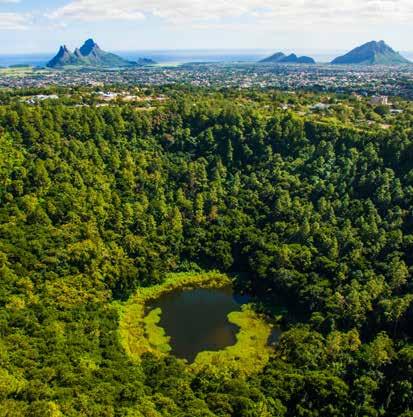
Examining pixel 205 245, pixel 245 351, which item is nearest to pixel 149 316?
pixel 245 351

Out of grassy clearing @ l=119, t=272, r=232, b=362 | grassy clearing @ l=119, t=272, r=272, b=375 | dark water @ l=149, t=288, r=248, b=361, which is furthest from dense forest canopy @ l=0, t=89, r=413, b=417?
dark water @ l=149, t=288, r=248, b=361

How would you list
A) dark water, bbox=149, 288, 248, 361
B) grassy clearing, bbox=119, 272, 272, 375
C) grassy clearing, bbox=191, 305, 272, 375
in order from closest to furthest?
grassy clearing, bbox=191, 305, 272, 375 → grassy clearing, bbox=119, 272, 272, 375 → dark water, bbox=149, 288, 248, 361

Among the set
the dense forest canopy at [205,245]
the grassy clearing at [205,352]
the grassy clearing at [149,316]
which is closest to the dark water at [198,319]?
the grassy clearing at [205,352]

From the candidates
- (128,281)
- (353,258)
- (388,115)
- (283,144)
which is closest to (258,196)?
(283,144)

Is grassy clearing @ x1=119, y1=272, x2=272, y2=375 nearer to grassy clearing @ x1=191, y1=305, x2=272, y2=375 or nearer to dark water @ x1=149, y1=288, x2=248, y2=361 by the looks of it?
grassy clearing @ x1=191, y1=305, x2=272, y2=375

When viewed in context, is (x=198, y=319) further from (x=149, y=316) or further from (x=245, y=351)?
(x=245, y=351)

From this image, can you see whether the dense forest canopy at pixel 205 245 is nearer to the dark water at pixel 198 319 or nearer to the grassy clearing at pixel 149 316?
the grassy clearing at pixel 149 316
